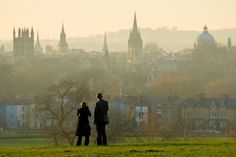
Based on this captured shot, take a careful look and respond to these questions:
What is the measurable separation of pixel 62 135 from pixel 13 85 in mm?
80831

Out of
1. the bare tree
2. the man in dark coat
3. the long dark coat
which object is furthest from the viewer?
the bare tree

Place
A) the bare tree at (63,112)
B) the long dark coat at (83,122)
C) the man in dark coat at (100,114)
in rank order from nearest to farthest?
1. the man in dark coat at (100,114)
2. the long dark coat at (83,122)
3. the bare tree at (63,112)

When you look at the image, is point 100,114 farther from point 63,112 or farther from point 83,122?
point 63,112

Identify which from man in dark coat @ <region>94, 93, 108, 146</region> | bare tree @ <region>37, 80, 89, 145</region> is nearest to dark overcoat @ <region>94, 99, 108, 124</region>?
man in dark coat @ <region>94, 93, 108, 146</region>

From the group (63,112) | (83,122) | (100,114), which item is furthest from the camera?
(63,112)

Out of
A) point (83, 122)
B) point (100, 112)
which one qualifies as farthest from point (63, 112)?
point (100, 112)

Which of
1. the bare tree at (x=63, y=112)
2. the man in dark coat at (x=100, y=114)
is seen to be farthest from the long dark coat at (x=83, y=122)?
the bare tree at (x=63, y=112)

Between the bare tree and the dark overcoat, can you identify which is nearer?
the dark overcoat

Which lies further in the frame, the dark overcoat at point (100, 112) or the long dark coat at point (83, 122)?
the long dark coat at point (83, 122)

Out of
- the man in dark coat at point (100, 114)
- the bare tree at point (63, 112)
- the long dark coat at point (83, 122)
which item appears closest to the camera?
the man in dark coat at point (100, 114)

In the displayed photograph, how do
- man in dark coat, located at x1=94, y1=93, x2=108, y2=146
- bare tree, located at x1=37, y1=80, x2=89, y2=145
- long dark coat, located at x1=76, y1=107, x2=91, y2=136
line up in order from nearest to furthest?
1. man in dark coat, located at x1=94, y1=93, x2=108, y2=146
2. long dark coat, located at x1=76, y1=107, x2=91, y2=136
3. bare tree, located at x1=37, y1=80, x2=89, y2=145

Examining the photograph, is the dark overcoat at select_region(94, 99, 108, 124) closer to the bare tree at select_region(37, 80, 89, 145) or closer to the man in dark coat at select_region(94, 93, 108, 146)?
the man in dark coat at select_region(94, 93, 108, 146)

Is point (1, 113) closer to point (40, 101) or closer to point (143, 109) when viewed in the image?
point (143, 109)

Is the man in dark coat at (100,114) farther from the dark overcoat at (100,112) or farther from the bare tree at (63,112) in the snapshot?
the bare tree at (63,112)
